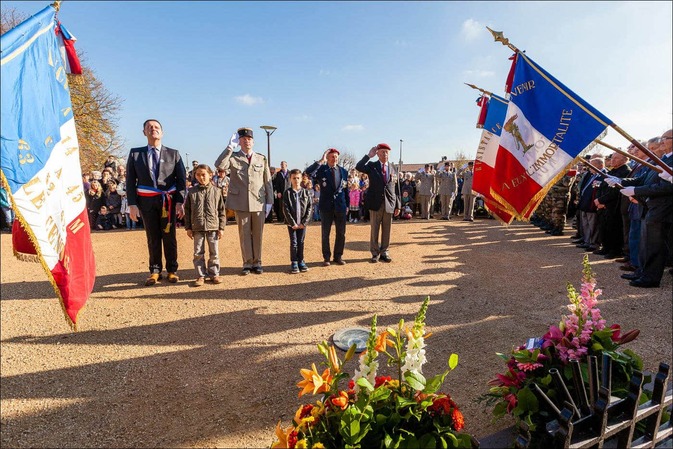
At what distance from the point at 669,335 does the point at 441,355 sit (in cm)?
258

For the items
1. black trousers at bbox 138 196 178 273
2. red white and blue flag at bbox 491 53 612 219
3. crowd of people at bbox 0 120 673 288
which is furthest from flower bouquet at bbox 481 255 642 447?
black trousers at bbox 138 196 178 273

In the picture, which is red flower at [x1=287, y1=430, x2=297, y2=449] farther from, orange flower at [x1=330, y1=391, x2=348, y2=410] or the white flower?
the white flower

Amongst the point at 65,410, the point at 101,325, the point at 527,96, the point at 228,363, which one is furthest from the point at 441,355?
the point at 101,325

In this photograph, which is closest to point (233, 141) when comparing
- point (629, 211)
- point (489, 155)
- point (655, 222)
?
point (489, 155)

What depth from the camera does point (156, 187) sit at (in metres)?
5.58

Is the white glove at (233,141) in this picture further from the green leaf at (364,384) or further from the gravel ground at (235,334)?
the green leaf at (364,384)

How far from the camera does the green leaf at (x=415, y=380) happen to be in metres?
1.47

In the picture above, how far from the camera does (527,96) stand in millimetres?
4117

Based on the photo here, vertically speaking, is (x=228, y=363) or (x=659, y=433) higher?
(x=659, y=433)

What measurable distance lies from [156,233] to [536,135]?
5644 mm

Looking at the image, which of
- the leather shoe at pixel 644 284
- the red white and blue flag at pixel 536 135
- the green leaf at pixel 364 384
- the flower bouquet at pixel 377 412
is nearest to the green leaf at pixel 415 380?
the flower bouquet at pixel 377 412

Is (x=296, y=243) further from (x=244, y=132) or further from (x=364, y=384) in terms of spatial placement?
(x=364, y=384)

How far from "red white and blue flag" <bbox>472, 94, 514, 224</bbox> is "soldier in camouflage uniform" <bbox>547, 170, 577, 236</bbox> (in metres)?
6.14

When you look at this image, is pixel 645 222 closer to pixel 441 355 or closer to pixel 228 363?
pixel 441 355
